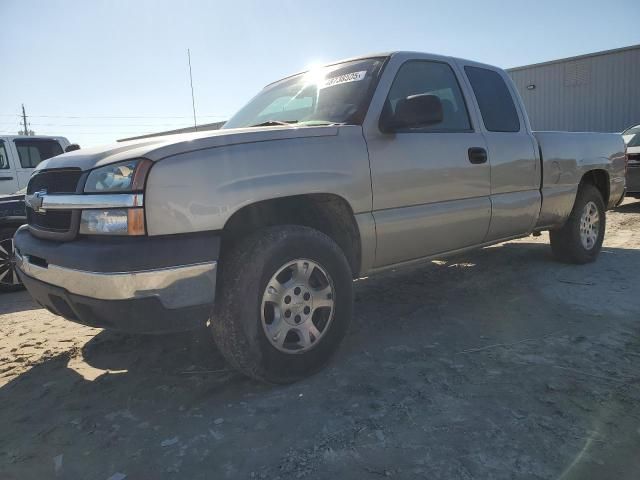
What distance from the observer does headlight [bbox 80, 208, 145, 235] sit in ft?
7.47

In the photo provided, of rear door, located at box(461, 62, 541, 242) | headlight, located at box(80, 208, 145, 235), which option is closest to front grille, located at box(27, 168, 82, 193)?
headlight, located at box(80, 208, 145, 235)

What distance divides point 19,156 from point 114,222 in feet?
25.3

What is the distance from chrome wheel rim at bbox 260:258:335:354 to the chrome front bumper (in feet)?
1.17

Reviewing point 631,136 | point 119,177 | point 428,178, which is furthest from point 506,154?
point 631,136

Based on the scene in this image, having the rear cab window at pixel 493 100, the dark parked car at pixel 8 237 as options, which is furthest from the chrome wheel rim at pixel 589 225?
the dark parked car at pixel 8 237

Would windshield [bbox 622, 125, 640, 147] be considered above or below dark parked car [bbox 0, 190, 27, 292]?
above

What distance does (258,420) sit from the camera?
7.80 feet

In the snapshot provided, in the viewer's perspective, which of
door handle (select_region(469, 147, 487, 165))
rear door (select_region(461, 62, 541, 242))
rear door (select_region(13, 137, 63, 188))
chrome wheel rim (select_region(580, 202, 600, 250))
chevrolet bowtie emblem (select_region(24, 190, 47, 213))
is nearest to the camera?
chevrolet bowtie emblem (select_region(24, 190, 47, 213))

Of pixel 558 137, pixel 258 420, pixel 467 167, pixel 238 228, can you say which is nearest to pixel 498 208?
pixel 467 167

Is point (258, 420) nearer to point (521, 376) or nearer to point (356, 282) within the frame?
point (521, 376)

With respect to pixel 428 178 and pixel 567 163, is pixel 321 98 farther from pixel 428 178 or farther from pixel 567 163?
pixel 567 163

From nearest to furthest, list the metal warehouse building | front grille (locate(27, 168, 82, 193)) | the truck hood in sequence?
1. the truck hood
2. front grille (locate(27, 168, 82, 193))
3. the metal warehouse building

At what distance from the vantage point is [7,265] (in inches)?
209

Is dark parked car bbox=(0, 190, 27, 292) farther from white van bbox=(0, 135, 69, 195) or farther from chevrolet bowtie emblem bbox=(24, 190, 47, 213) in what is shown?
white van bbox=(0, 135, 69, 195)
